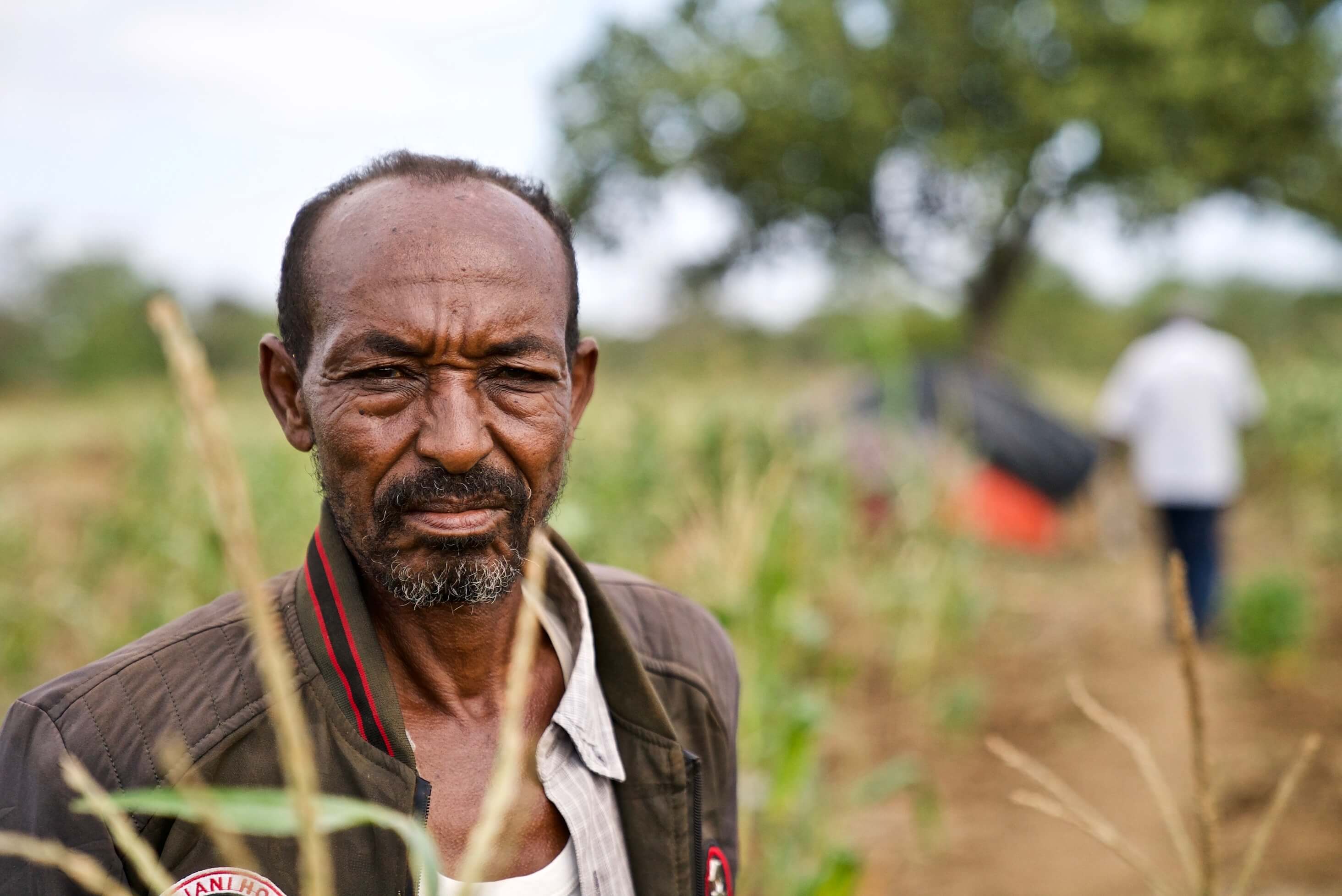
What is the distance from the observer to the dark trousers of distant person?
5.35 m

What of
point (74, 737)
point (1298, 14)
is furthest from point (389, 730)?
point (1298, 14)

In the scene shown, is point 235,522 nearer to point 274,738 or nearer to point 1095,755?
point 274,738

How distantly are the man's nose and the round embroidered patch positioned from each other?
17.5 inches

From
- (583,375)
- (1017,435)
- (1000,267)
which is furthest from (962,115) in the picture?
(583,375)

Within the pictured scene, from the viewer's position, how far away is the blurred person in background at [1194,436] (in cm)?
538

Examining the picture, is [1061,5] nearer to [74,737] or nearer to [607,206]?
[607,206]

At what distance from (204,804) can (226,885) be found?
0.68 m

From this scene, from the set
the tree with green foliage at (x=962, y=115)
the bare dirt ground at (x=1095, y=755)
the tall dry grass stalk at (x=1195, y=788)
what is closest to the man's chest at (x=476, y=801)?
the tall dry grass stalk at (x=1195, y=788)

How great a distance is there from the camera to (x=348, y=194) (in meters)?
1.34

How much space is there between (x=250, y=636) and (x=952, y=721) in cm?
345

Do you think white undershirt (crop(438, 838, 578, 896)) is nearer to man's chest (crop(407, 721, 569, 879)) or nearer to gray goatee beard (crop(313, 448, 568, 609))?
man's chest (crop(407, 721, 569, 879))

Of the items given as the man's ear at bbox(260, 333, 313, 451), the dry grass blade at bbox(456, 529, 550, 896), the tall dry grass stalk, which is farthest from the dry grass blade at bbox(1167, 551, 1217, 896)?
the man's ear at bbox(260, 333, 313, 451)

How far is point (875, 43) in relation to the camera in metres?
14.3

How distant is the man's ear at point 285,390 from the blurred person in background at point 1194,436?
4876 millimetres
